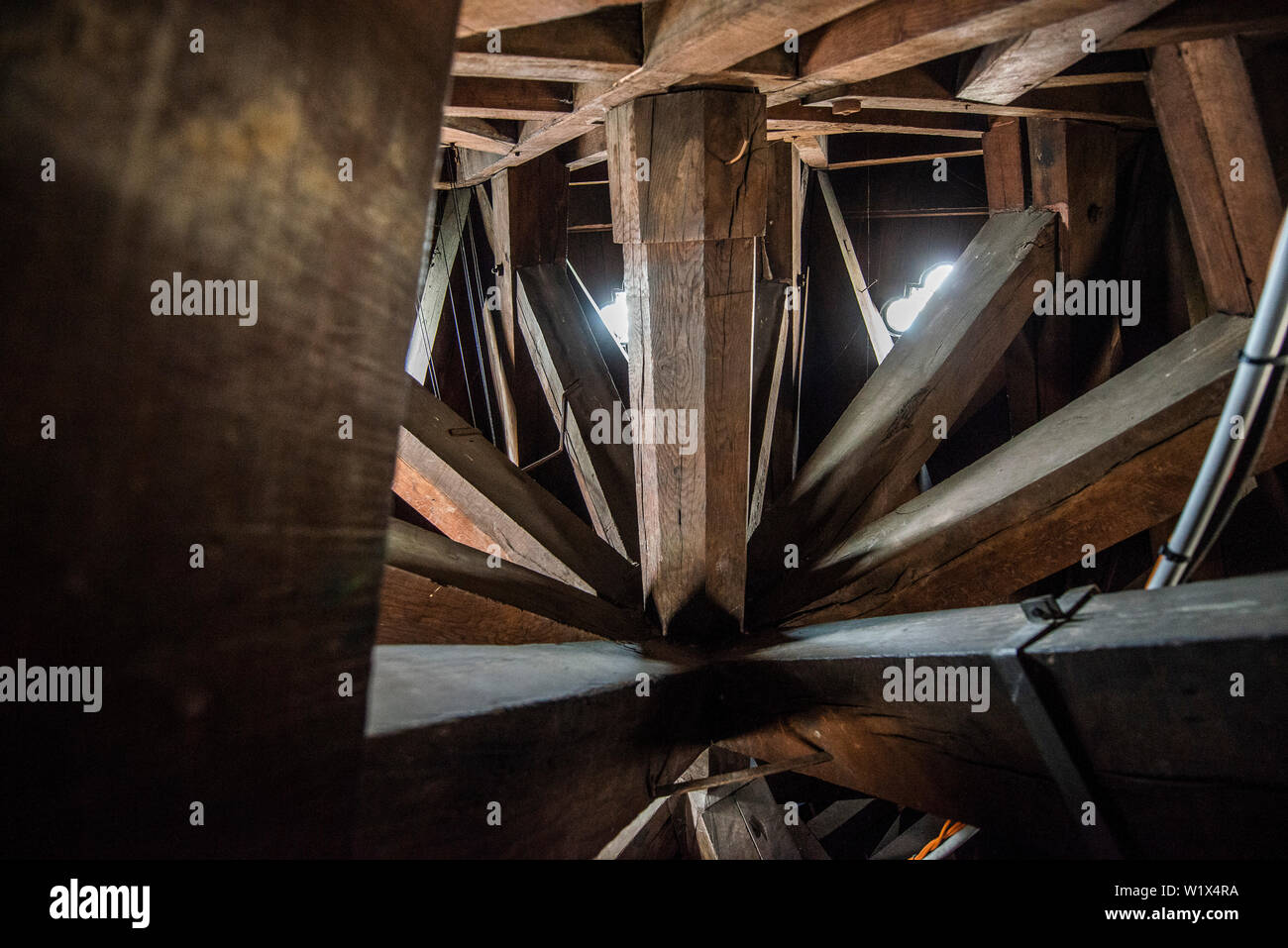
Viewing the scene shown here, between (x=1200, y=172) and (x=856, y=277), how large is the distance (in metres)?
2.50

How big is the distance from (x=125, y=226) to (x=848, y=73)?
1.82 metres

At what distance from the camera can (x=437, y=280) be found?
4.61m

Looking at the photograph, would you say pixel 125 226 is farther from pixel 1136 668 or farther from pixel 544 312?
pixel 544 312

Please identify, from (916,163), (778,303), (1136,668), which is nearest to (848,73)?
(1136,668)

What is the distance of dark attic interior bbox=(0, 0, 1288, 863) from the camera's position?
621 millimetres

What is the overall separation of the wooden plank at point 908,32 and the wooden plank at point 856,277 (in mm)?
2803

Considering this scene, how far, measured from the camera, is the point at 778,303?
12.1 feet

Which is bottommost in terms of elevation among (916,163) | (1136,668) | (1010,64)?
(1136,668)

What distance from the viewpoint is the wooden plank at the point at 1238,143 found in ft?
7.41

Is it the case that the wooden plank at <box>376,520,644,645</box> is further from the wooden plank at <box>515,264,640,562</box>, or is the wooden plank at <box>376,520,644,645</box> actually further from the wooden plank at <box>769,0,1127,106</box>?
the wooden plank at <box>769,0,1127,106</box>

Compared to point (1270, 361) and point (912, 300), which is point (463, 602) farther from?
point (912, 300)
